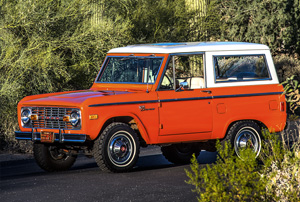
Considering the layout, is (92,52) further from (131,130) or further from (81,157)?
(131,130)

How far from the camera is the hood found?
10.6 metres

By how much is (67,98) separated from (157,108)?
4.95 ft

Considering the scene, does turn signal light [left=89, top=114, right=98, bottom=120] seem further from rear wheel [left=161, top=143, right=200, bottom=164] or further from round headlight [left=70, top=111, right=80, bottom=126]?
rear wheel [left=161, top=143, right=200, bottom=164]

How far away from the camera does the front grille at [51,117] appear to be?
35.0 ft

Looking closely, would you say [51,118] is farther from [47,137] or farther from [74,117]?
[74,117]

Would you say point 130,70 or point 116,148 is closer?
point 116,148

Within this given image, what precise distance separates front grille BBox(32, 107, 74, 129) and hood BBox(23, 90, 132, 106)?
0.34 ft

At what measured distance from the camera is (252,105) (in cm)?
1199

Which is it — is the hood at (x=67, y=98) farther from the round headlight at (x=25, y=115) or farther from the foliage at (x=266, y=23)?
the foliage at (x=266, y=23)

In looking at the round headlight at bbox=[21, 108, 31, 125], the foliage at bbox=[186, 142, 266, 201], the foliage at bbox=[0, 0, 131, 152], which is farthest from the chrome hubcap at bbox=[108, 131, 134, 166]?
the foliage at bbox=[0, 0, 131, 152]

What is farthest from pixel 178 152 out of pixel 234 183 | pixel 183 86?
pixel 234 183

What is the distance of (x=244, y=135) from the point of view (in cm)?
1196

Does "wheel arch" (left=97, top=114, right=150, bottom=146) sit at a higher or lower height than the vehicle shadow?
higher

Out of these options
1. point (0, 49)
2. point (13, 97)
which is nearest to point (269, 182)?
point (13, 97)
